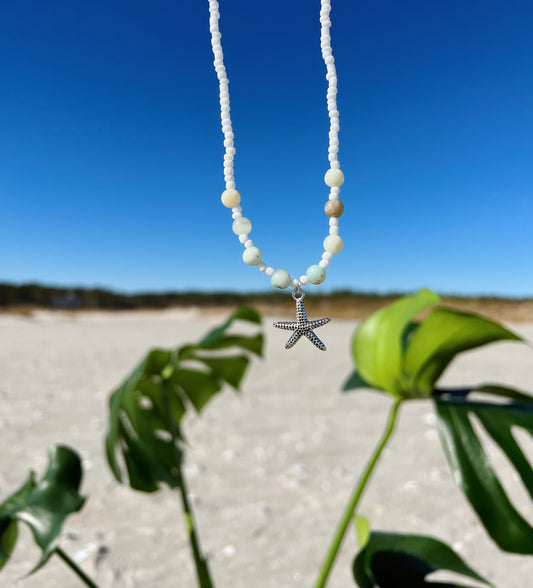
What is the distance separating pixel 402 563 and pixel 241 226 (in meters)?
0.55

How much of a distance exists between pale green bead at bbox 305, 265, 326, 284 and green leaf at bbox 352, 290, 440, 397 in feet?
0.35

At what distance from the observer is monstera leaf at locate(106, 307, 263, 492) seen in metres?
0.93

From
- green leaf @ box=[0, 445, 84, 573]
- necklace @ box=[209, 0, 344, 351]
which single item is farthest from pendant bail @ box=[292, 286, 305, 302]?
green leaf @ box=[0, 445, 84, 573]

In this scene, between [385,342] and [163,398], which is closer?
[385,342]

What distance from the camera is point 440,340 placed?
0.72 metres

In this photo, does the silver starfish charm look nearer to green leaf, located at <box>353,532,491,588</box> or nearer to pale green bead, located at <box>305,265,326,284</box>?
pale green bead, located at <box>305,265,326,284</box>

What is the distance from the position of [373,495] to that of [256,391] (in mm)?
1793

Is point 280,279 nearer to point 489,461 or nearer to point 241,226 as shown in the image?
point 241,226

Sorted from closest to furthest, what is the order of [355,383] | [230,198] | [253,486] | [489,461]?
1. [489,461]
2. [230,198]
3. [355,383]
4. [253,486]

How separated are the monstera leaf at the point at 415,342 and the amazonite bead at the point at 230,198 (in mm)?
277

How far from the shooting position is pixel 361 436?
254 centimetres

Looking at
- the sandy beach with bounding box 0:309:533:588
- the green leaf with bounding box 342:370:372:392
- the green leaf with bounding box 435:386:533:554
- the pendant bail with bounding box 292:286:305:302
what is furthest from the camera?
the sandy beach with bounding box 0:309:533:588

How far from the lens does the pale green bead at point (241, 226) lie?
2.65ft

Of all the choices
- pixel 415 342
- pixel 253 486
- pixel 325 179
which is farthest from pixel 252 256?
pixel 253 486
